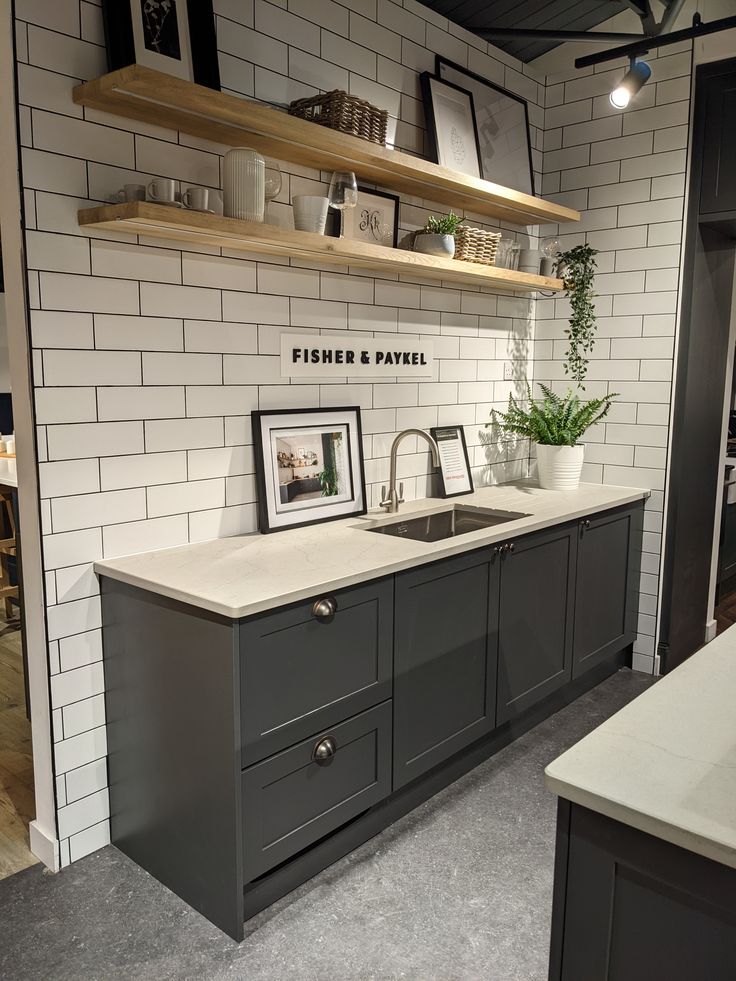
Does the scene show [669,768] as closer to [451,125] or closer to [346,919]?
Answer: [346,919]

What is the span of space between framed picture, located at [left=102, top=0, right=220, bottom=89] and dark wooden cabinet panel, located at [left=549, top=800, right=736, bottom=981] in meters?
2.17

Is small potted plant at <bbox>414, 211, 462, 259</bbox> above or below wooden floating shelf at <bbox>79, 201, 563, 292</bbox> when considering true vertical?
above

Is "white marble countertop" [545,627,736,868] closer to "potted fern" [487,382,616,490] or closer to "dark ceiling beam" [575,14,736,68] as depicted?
"potted fern" [487,382,616,490]

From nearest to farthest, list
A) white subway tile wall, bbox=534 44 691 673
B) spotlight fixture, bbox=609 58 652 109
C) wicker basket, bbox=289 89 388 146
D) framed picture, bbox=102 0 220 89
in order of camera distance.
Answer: framed picture, bbox=102 0 220 89
wicker basket, bbox=289 89 388 146
spotlight fixture, bbox=609 58 652 109
white subway tile wall, bbox=534 44 691 673

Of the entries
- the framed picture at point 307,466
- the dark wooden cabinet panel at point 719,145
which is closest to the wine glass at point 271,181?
the framed picture at point 307,466

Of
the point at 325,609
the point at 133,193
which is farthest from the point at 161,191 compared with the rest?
the point at 325,609

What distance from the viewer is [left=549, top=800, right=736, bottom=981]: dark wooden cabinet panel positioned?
94 cm

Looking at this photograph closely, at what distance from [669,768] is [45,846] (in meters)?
1.98

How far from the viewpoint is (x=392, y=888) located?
7.37 feet

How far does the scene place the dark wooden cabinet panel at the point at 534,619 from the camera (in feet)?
9.58

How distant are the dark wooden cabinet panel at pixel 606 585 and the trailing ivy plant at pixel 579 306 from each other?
2.54 feet

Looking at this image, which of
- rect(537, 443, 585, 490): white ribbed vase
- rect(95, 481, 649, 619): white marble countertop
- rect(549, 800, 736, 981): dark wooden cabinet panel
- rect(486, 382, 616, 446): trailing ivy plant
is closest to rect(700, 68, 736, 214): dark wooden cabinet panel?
rect(486, 382, 616, 446): trailing ivy plant

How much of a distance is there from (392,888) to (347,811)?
0.79 ft

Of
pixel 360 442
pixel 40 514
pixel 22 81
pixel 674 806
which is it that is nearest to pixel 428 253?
pixel 360 442
